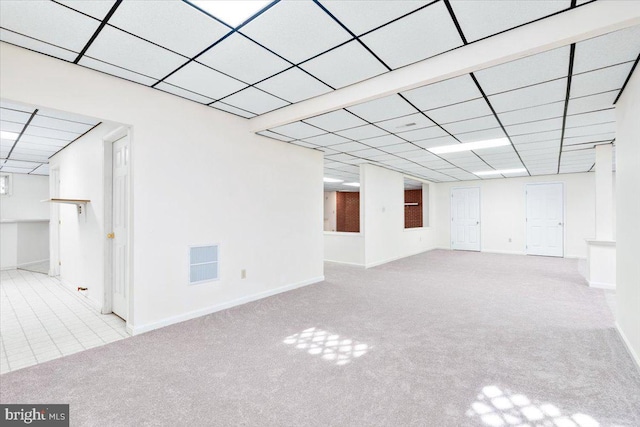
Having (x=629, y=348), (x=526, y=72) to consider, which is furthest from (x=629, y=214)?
(x=526, y=72)

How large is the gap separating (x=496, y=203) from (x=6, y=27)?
10.9 metres

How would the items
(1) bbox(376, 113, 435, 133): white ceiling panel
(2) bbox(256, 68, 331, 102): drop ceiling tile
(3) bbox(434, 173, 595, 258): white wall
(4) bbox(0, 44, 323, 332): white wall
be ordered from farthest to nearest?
(3) bbox(434, 173, 595, 258): white wall
(1) bbox(376, 113, 435, 133): white ceiling panel
(2) bbox(256, 68, 331, 102): drop ceiling tile
(4) bbox(0, 44, 323, 332): white wall

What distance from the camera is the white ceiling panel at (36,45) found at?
7.30 feet

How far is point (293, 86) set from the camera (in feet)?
10.2

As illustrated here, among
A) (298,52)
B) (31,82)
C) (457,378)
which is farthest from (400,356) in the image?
(31,82)

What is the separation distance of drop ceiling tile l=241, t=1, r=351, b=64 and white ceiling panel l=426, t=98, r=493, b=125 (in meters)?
1.78

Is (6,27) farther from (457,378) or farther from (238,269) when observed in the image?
(457,378)

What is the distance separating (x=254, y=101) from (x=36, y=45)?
186 centimetres

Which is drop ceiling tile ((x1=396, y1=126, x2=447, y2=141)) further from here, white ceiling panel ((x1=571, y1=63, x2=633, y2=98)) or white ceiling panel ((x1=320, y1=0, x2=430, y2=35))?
white ceiling panel ((x1=320, y1=0, x2=430, y2=35))

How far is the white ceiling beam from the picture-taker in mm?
1893

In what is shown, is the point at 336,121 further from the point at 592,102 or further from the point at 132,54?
the point at 592,102

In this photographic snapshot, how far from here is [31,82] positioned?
2475 mm

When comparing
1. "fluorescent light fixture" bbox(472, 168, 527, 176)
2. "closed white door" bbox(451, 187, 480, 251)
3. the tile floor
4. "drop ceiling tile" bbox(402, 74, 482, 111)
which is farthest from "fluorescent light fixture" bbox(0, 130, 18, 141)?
"closed white door" bbox(451, 187, 480, 251)

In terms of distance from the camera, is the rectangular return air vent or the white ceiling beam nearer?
the white ceiling beam
